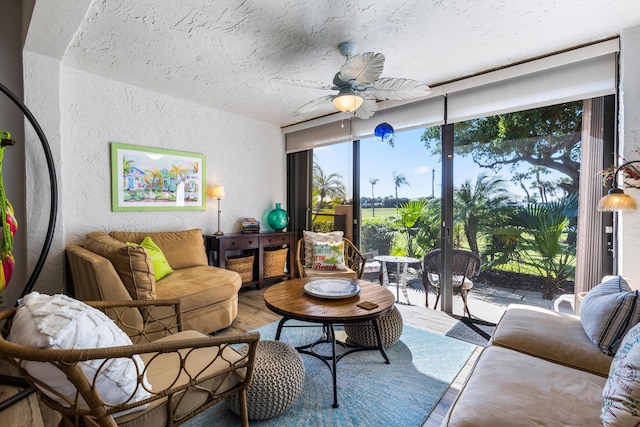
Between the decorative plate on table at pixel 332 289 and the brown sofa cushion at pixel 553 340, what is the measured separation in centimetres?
90

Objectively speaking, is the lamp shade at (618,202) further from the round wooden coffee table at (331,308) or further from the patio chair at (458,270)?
the round wooden coffee table at (331,308)

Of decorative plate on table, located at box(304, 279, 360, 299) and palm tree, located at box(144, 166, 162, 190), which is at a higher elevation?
palm tree, located at box(144, 166, 162, 190)

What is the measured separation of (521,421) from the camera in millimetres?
981

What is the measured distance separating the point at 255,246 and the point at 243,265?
0.30 metres

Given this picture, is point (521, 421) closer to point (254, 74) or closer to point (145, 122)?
point (254, 74)

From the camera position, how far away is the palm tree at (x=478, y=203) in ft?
9.50

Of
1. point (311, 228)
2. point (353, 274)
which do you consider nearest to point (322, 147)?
point (311, 228)

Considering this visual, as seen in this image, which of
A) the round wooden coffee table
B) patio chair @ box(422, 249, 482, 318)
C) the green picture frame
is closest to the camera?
the round wooden coffee table

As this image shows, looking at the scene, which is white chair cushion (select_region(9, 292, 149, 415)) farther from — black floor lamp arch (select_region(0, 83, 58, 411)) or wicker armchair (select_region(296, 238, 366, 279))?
wicker armchair (select_region(296, 238, 366, 279))

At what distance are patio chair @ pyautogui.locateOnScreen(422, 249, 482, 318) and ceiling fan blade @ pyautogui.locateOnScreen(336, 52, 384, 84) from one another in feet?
6.72

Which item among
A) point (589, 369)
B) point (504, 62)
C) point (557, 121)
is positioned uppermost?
point (504, 62)

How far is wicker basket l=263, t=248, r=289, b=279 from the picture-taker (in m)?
4.21

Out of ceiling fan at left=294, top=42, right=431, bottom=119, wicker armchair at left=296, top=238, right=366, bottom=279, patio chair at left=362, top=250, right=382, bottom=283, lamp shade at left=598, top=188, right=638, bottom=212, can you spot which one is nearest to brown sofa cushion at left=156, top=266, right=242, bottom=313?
wicker armchair at left=296, top=238, right=366, bottom=279

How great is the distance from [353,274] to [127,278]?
201cm
